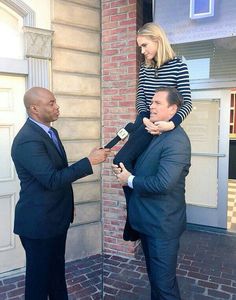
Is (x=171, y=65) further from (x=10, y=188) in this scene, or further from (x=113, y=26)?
(x=10, y=188)

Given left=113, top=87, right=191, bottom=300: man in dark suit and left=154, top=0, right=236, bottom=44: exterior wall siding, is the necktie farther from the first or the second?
left=154, top=0, right=236, bottom=44: exterior wall siding

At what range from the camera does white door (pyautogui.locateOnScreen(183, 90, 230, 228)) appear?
4.86 meters

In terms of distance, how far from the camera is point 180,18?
9.28 feet

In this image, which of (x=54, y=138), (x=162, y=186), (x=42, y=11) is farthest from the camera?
(x=42, y=11)

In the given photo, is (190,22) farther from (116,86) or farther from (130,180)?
(130,180)

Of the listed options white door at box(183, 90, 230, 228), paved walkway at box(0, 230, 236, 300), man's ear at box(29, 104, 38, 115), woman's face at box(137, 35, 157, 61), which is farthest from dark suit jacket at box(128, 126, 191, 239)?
white door at box(183, 90, 230, 228)

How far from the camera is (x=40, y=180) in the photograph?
2115 mm

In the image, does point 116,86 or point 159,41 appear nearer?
point 159,41

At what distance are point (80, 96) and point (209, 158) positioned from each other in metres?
2.41

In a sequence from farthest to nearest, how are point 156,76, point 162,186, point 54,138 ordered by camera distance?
point 54,138
point 156,76
point 162,186

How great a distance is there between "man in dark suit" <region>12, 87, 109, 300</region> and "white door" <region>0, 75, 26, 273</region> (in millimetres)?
1237

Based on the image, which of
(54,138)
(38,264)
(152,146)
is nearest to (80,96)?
(54,138)

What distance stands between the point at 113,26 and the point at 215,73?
1.83 meters

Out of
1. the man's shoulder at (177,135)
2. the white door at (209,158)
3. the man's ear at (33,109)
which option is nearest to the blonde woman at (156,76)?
the man's shoulder at (177,135)
